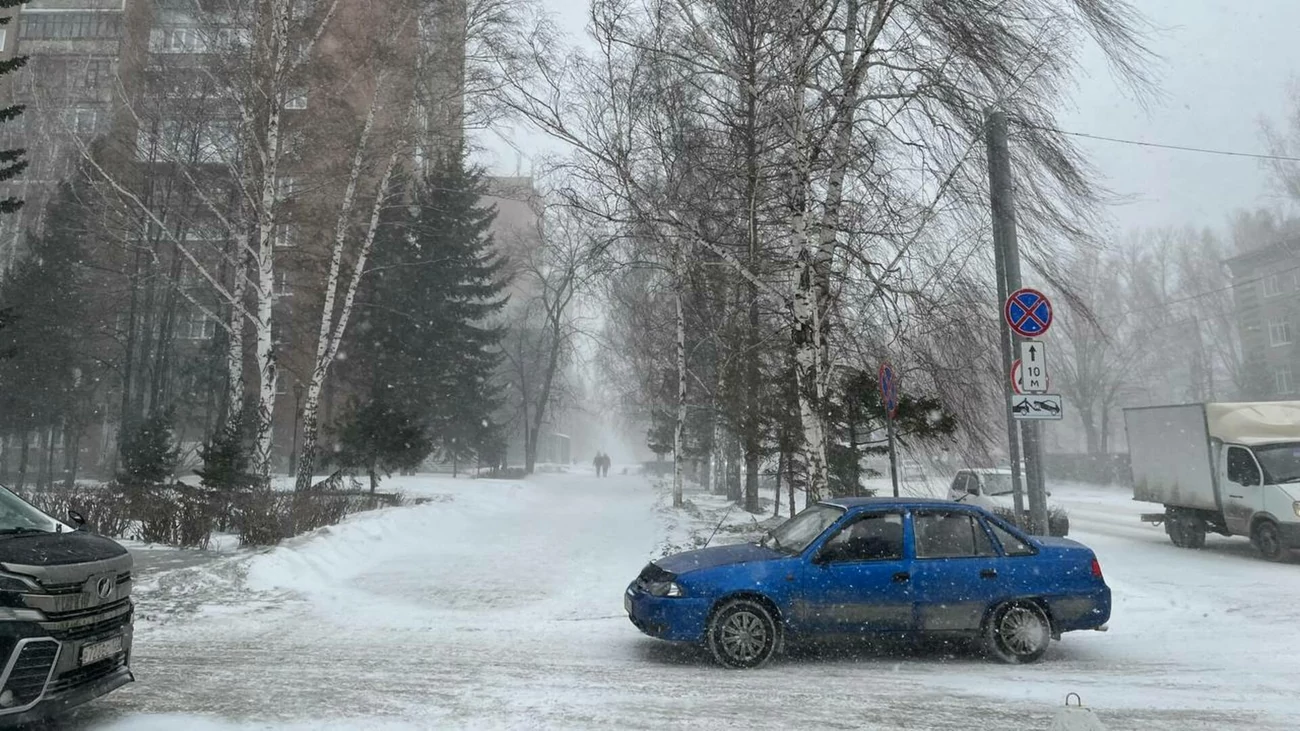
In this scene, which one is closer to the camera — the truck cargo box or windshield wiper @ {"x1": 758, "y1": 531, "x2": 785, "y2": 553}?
windshield wiper @ {"x1": 758, "y1": 531, "x2": 785, "y2": 553}

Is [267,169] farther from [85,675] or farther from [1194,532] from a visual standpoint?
[1194,532]

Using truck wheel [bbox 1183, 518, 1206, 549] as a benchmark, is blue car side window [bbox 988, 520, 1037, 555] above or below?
above

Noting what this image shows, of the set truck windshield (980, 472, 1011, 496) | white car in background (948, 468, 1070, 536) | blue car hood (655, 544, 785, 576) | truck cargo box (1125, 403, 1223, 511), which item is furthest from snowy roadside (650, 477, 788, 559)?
truck cargo box (1125, 403, 1223, 511)

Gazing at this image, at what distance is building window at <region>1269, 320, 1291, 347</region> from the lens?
46.3m

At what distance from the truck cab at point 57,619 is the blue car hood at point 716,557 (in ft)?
14.3

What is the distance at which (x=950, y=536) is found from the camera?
805cm

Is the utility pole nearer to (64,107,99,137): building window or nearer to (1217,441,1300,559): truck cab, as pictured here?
(1217,441,1300,559): truck cab

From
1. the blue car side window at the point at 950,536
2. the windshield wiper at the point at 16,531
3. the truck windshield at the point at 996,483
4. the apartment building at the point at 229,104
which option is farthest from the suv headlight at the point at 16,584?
the truck windshield at the point at 996,483

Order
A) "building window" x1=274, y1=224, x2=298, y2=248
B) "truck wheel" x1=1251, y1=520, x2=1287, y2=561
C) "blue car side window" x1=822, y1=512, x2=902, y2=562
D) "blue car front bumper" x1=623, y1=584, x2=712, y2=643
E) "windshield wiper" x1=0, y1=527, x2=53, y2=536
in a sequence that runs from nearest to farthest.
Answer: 1. "windshield wiper" x1=0, y1=527, x2=53, y2=536
2. "blue car front bumper" x1=623, y1=584, x2=712, y2=643
3. "blue car side window" x1=822, y1=512, x2=902, y2=562
4. "truck wheel" x1=1251, y1=520, x2=1287, y2=561
5. "building window" x1=274, y1=224, x2=298, y2=248

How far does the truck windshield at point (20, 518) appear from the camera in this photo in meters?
5.50

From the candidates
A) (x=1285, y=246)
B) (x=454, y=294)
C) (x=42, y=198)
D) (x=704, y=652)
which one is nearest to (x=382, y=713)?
(x=704, y=652)

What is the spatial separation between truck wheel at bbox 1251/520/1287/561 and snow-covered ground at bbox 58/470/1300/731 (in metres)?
0.50

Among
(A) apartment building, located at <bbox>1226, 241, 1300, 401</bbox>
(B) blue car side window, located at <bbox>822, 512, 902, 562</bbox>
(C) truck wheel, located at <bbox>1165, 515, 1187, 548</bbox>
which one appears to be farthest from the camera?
(A) apartment building, located at <bbox>1226, 241, 1300, 401</bbox>

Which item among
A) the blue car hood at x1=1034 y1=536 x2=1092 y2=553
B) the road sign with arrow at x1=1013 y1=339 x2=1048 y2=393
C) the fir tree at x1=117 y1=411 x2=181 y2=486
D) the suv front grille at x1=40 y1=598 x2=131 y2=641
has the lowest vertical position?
the suv front grille at x1=40 y1=598 x2=131 y2=641
